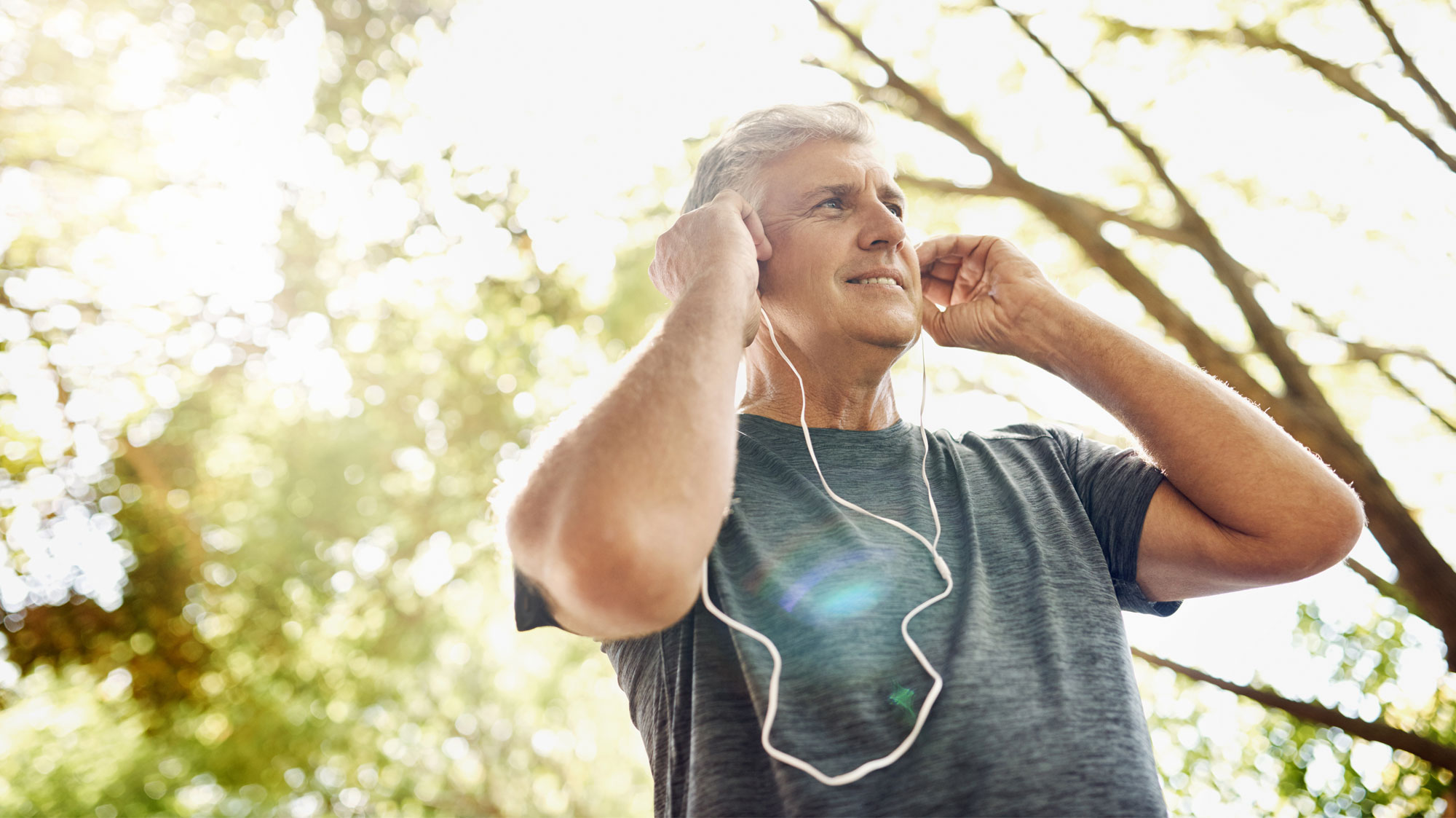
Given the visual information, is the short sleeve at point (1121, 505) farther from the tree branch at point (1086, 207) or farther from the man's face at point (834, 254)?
the tree branch at point (1086, 207)

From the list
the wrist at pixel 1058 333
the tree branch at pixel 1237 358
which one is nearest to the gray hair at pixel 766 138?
the wrist at pixel 1058 333

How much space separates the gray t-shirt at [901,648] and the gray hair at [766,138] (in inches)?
24.4

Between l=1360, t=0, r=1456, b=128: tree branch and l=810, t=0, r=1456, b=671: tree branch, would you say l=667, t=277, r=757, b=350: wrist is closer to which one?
l=810, t=0, r=1456, b=671: tree branch

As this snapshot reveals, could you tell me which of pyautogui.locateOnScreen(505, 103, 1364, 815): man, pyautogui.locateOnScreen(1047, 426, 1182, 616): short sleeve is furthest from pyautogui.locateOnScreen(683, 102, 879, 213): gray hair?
pyautogui.locateOnScreen(1047, 426, 1182, 616): short sleeve

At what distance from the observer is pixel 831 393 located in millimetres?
1606

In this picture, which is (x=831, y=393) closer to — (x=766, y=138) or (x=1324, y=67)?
(x=766, y=138)

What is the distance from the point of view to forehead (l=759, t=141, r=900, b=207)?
1.71m

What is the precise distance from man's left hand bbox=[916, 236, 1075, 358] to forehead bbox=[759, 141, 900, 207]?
0.69ft

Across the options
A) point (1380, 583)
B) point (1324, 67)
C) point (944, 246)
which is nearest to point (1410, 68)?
point (1324, 67)

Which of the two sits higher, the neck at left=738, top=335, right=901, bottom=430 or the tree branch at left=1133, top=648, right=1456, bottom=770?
the neck at left=738, top=335, right=901, bottom=430

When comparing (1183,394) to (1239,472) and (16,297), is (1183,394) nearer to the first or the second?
(1239,472)

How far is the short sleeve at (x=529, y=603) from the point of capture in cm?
103

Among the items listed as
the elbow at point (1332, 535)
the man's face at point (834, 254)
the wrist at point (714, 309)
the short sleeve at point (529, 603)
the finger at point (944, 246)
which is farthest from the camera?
the finger at point (944, 246)

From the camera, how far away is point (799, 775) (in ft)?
3.34
